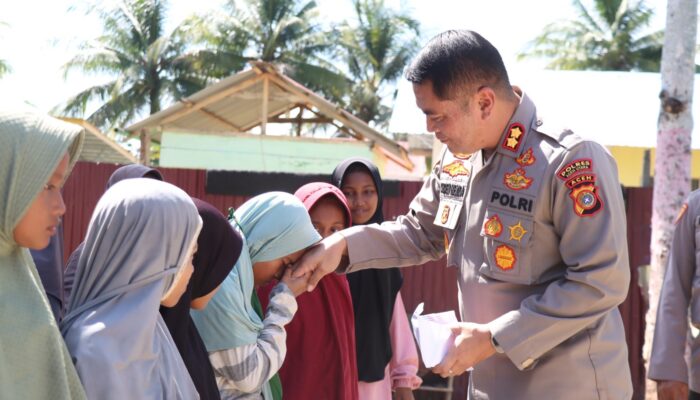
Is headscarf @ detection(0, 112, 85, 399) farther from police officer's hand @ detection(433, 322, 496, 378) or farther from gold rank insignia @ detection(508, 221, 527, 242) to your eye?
gold rank insignia @ detection(508, 221, 527, 242)

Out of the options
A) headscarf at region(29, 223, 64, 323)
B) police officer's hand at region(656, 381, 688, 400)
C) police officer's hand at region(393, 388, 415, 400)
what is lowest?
police officer's hand at region(393, 388, 415, 400)

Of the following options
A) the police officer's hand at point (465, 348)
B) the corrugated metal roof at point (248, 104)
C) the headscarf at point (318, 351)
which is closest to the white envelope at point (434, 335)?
the police officer's hand at point (465, 348)

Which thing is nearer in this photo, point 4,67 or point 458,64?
point 458,64

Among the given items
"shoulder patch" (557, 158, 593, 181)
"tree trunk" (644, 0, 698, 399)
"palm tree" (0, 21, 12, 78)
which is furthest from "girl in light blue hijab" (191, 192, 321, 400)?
"palm tree" (0, 21, 12, 78)

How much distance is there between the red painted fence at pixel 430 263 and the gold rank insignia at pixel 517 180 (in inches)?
243

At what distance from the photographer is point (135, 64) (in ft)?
107

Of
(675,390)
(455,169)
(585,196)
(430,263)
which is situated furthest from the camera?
(430,263)

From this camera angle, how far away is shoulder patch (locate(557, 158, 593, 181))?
8.98 ft

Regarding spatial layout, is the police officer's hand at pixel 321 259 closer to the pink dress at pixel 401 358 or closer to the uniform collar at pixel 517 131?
the uniform collar at pixel 517 131

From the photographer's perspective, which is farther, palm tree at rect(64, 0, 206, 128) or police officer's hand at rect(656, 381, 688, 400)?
palm tree at rect(64, 0, 206, 128)

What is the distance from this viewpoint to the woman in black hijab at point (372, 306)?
14.5 ft

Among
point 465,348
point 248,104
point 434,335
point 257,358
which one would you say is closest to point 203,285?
point 257,358

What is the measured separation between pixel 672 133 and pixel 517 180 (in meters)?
4.97

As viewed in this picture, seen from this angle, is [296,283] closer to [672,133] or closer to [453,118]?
[453,118]
